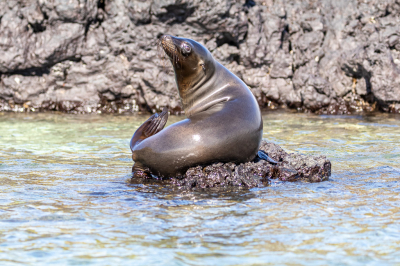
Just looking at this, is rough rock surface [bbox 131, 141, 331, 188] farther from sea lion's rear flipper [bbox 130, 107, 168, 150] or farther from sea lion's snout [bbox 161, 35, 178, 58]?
sea lion's snout [bbox 161, 35, 178, 58]

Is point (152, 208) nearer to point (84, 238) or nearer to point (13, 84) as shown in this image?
point (84, 238)

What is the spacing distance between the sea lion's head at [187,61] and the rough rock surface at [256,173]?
1139mm

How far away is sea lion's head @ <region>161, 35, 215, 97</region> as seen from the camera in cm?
551

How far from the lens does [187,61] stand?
5648 mm

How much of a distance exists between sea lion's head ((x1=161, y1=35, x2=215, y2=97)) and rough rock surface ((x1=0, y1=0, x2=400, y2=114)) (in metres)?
6.97

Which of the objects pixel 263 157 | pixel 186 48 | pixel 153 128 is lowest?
pixel 263 157

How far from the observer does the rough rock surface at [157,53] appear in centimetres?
1282

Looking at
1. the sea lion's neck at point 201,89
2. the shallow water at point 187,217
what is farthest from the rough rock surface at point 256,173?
the sea lion's neck at point 201,89

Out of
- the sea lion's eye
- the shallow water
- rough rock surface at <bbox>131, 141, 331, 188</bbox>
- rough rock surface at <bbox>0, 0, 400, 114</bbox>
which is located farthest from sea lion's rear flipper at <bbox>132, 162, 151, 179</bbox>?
rough rock surface at <bbox>0, 0, 400, 114</bbox>

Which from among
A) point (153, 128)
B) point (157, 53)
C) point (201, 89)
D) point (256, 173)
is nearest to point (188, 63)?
point (201, 89)

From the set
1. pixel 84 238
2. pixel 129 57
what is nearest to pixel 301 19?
pixel 129 57

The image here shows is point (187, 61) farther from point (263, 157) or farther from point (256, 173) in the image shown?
point (256, 173)

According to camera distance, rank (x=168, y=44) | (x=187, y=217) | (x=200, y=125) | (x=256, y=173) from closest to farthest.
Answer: (x=187, y=217)
(x=200, y=125)
(x=256, y=173)
(x=168, y=44)

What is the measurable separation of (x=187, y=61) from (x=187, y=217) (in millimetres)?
2314
